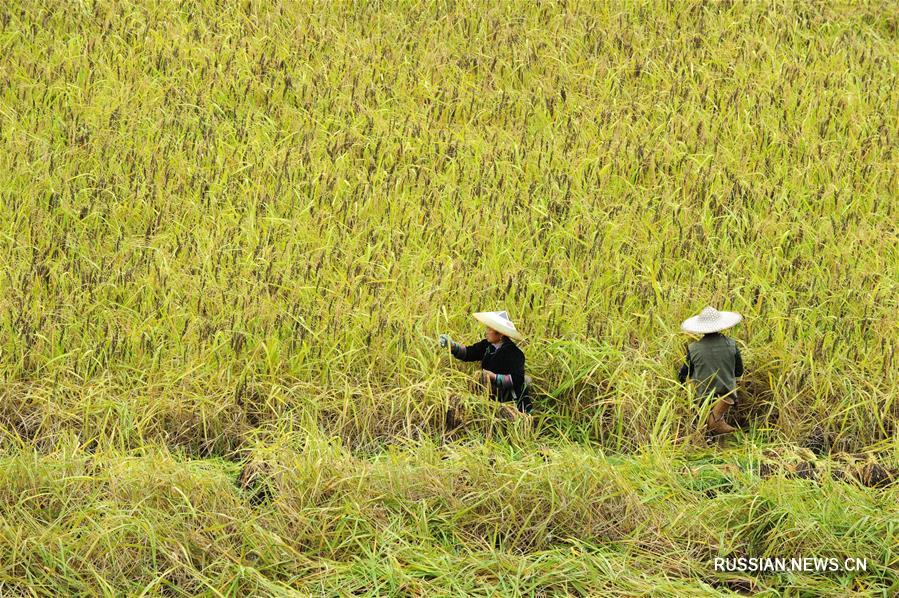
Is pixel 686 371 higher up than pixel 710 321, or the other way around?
pixel 710 321

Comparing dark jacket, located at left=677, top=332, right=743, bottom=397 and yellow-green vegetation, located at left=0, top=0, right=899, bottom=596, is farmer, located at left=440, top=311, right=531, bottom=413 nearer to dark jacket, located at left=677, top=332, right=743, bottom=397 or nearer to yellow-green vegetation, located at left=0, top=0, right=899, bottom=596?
yellow-green vegetation, located at left=0, top=0, right=899, bottom=596

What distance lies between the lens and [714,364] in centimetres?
539

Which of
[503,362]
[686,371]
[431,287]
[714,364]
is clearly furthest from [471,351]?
[714,364]

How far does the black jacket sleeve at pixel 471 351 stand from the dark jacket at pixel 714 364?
101 cm

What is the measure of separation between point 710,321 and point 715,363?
0.73ft

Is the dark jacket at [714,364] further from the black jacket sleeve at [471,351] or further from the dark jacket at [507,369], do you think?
the black jacket sleeve at [471,351]

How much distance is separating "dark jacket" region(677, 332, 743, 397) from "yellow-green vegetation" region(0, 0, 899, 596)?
171 mm

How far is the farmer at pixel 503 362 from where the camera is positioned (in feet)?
17.6

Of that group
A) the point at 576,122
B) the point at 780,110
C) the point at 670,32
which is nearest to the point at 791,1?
the point at 670,32

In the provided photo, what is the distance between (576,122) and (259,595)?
4786 millimetres

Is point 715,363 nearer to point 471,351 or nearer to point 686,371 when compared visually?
Result: point 686,371

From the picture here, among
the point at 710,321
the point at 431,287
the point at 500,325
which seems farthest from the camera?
the point at 431,287

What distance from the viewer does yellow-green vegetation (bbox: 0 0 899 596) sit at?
449cm

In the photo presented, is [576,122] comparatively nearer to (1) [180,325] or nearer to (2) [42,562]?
(1) [180,325]
